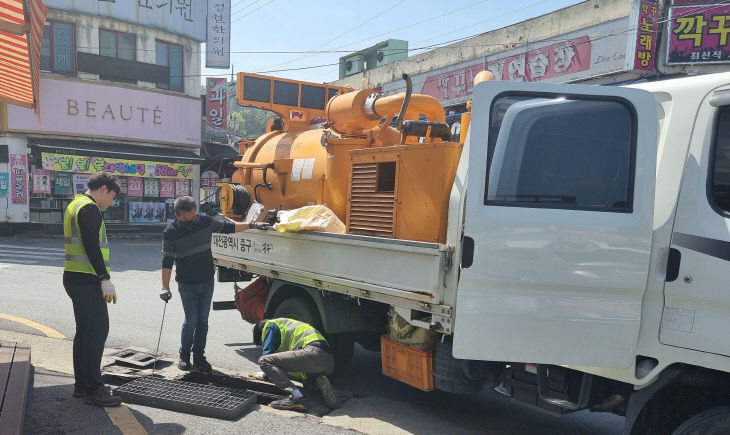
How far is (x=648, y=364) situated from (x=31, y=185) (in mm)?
21371

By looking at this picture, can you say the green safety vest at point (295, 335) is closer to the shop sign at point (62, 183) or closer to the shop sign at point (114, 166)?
the shop sign at point (114, 166)

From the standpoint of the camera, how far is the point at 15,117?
64.8 ft

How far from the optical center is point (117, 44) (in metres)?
21.8

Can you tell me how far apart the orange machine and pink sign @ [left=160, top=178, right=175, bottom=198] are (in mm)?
16201

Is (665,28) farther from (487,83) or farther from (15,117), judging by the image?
(15,117)

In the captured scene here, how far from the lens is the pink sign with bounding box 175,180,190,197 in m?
23.2

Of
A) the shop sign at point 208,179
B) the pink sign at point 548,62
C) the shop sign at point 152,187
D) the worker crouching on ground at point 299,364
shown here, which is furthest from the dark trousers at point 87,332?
the shop sign at point 208,179

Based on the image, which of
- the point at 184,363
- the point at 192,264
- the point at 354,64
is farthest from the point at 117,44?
the point at 184,363

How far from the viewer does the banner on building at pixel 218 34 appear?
2409 cm

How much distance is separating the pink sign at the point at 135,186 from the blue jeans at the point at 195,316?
17565mm

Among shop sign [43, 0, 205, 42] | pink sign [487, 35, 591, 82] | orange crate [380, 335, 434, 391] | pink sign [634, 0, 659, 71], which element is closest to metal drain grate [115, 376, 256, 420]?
orange crate [380, 335, 434, 391]

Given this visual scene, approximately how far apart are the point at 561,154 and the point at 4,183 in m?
21.0

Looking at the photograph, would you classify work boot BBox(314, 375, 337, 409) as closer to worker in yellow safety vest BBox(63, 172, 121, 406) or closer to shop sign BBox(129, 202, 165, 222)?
worker in yellow safety vest BBox(63, 172, 121, 406)

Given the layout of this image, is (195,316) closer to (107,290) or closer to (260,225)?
(260,225)
